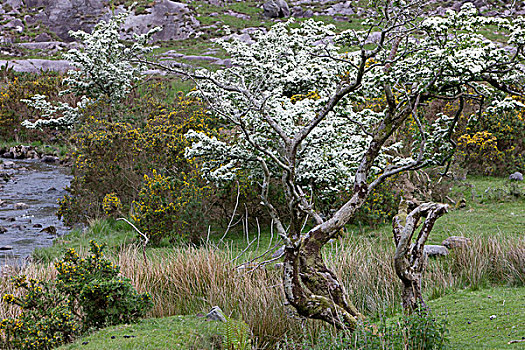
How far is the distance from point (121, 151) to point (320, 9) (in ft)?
133

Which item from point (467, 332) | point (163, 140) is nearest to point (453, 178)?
point (163, 140)

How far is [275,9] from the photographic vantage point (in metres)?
44.8

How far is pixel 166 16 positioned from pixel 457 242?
42780 mm

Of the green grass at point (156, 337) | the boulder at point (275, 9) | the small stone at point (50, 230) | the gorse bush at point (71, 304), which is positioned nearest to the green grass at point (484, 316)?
the green grass at point (156, 337)

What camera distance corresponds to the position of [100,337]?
362 centimetres

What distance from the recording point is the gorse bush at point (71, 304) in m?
3.67

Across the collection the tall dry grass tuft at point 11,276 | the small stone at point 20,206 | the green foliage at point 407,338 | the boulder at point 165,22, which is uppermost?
the boulder at point 165,22

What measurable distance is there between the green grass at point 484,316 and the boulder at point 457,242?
1119 mm

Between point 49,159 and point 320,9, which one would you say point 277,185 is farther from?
point 320,9

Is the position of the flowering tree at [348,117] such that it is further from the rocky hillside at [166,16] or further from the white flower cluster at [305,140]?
the rocky hillside at [166,16]

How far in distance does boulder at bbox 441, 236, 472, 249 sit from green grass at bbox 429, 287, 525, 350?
112 centimetres

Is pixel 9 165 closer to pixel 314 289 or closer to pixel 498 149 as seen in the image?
pixel 498 149

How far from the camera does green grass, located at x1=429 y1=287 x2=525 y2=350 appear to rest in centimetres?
328

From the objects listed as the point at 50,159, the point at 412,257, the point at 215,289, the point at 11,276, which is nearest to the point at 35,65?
the point at 50,159
